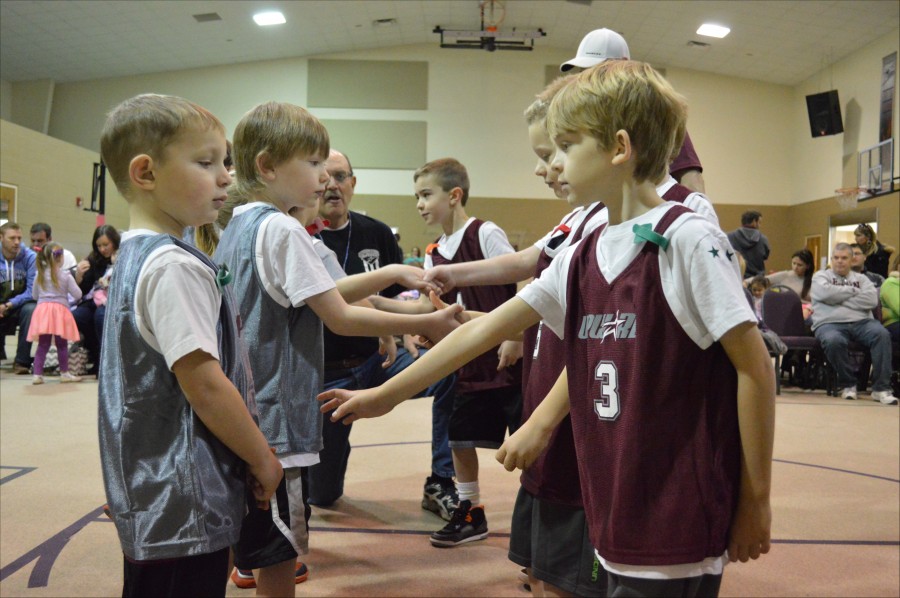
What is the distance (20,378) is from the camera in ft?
27.1

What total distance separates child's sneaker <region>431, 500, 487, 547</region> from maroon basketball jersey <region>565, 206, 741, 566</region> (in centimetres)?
195

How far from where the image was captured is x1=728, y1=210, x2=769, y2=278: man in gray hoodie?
10.0m

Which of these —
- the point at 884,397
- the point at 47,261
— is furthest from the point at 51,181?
the point at 884,397

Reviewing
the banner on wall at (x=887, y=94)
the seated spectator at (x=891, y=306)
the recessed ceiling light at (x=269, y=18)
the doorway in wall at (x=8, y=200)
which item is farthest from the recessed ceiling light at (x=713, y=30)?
the doorway in wall at (x=8, y=200)

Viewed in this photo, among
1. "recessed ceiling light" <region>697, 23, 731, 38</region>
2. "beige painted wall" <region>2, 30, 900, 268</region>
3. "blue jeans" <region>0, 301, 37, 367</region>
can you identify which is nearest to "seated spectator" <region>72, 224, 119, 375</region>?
"blue jeans" <region>0, 301, 37, 367</region>

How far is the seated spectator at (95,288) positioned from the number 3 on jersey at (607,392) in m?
8.20

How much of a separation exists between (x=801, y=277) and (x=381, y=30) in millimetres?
10434

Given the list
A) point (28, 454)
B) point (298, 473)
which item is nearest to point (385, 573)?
point (298, 473)

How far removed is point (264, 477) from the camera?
4.96ft

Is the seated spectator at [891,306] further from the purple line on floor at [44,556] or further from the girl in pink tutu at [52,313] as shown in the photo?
the girl in pink tutu at [52,313]

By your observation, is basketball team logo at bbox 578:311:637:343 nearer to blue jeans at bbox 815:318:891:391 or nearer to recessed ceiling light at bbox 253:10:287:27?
blue jeans at bbox 815:318:891:391

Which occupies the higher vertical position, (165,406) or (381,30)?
(381,30)

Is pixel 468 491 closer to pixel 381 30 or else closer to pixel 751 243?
pixel 751 243

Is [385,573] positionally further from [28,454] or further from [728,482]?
[28,454]
